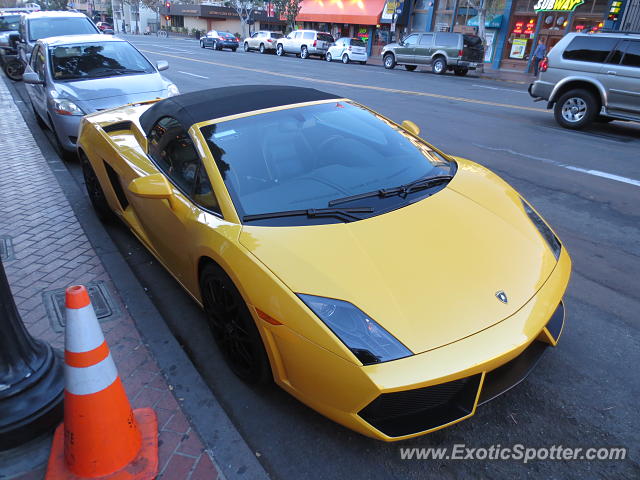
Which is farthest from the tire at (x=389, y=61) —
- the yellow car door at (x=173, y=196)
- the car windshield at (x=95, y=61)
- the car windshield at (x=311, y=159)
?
the yellow car door at (x=173, y=196)

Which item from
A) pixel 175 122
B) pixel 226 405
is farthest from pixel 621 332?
pixel 175 122

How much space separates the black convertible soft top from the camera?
3.12 m

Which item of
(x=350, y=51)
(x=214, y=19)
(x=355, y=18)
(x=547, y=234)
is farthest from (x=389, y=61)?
(x=214, y=19)

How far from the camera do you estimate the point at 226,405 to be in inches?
100

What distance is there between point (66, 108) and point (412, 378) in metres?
6.28

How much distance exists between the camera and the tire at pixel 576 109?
9.55m

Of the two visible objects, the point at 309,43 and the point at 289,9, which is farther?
the point at 289,9

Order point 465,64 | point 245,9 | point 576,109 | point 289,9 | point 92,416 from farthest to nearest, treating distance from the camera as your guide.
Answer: point 245,9 → point 289,9 → point 465,64 → point 576,109 → point 92,416

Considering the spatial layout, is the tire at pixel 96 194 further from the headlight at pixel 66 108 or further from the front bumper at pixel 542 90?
the front bumper at pixel 542 90

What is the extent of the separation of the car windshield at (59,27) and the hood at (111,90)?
17.5 feet

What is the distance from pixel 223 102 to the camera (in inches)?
128

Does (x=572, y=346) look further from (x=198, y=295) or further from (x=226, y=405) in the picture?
(x=198, y=295)

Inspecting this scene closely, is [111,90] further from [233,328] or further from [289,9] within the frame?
[289,9]

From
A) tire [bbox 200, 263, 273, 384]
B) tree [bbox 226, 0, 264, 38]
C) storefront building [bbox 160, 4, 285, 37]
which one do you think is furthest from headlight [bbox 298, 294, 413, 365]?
storefront building [bbox 160, 4, 285, 37]
